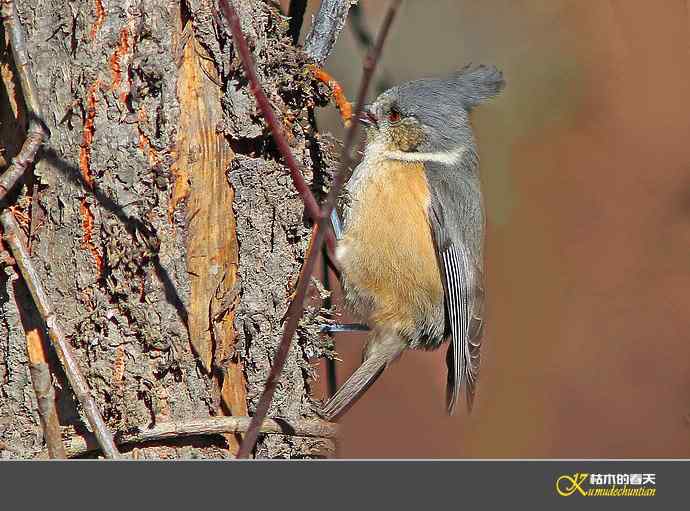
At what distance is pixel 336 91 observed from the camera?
9.93 ft

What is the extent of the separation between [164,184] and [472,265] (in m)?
1.73

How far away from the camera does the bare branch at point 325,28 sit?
2.82 metres

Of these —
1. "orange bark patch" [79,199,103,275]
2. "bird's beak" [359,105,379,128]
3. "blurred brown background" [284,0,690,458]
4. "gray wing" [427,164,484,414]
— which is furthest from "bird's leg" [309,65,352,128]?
"blurred brown background" [284,0,690,458]

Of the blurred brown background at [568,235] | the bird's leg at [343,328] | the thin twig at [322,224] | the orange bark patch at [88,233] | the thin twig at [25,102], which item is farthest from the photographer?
the blurred brown background at [568,235]

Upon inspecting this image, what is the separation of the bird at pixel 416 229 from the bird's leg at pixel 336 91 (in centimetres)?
45

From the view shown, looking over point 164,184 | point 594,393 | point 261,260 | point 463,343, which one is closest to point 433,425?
point 594,393

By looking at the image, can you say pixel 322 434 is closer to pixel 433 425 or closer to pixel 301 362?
pixel 301 362

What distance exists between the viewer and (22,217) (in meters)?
2.46

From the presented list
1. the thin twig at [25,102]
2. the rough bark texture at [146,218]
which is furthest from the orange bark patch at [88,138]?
the thin twig at [25,102]

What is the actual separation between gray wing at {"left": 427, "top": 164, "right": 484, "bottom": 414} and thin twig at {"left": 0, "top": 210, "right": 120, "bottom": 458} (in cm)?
175

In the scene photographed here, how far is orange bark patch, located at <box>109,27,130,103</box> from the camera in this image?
2.34m

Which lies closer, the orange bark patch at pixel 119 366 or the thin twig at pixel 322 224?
the thin twig at pixel 322 224

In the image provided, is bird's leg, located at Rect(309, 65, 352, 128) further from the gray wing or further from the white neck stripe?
the gray wing
